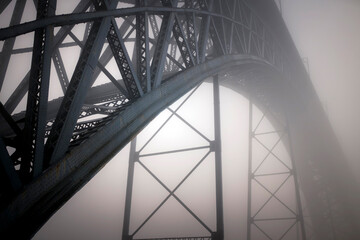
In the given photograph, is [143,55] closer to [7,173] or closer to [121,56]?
[121,56]

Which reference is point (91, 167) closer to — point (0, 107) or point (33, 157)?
point (33, 157)

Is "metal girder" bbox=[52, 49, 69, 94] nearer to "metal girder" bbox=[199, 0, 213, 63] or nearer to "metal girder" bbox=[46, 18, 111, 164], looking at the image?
"metal girder" bbox=[46, 18, 111, 164]

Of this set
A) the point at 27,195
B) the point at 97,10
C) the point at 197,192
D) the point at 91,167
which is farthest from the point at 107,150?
the point at 197,192

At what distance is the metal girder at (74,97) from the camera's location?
190 centimetres

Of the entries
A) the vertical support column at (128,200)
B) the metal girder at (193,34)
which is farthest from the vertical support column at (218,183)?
the vertical support column at (128,200)

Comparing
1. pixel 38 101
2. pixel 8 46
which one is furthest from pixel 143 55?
pixel 8 46

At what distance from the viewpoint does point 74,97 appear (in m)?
2.09

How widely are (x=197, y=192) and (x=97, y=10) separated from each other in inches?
683

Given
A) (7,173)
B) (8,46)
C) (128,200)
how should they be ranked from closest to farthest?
(7,173) → (8,46) → (128,200)

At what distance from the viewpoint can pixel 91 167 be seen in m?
2.16

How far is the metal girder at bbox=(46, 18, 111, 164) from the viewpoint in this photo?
6.23ft

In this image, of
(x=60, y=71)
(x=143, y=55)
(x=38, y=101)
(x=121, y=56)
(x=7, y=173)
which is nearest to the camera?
(x=7, y=173)

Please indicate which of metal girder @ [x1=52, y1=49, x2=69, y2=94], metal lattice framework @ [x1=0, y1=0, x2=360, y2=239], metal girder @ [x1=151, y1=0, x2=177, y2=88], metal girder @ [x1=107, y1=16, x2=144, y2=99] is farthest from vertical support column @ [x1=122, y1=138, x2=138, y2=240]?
metal girder @ [x1=107, y1=16, x2=144, y2=99]

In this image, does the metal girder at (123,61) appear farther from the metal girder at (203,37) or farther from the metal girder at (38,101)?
the metal girder at (203,37)
